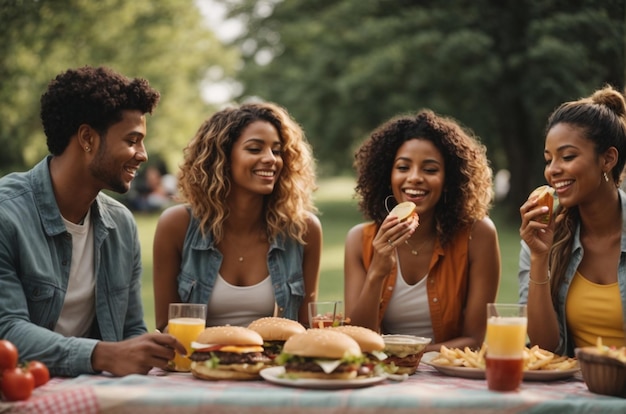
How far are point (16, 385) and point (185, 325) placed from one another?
2.51ft

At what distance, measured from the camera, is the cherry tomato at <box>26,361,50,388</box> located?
2883 millimetres

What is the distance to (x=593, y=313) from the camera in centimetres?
387

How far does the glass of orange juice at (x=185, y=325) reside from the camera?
128 inches

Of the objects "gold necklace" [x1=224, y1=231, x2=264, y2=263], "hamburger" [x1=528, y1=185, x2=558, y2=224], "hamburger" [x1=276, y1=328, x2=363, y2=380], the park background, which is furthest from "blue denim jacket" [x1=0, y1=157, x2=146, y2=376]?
the park background

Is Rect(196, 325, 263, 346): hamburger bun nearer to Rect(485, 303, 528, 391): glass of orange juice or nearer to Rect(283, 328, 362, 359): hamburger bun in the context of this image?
Rect(283, 328, 362, 359): hamburger bun

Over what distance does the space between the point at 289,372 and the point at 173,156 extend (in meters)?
31.8

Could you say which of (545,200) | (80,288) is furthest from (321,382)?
(80,288)

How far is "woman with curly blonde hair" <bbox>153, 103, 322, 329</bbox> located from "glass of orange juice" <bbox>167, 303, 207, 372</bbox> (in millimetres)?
1055

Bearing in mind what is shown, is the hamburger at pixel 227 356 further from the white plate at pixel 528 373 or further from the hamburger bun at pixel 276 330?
the white plate at pixel 528 373

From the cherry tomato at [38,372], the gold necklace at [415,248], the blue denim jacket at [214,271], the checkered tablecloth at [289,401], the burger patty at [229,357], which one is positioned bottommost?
the checkered tablecloth at [289,401]

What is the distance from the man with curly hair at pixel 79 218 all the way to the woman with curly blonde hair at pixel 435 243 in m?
1.30

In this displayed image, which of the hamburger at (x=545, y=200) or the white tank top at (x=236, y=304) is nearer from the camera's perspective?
the hamburger at (x=545, y=200)

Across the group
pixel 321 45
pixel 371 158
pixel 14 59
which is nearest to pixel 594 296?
pixel 371 158

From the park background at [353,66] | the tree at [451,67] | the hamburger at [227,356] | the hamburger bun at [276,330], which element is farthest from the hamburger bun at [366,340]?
the tree at [451,67]
